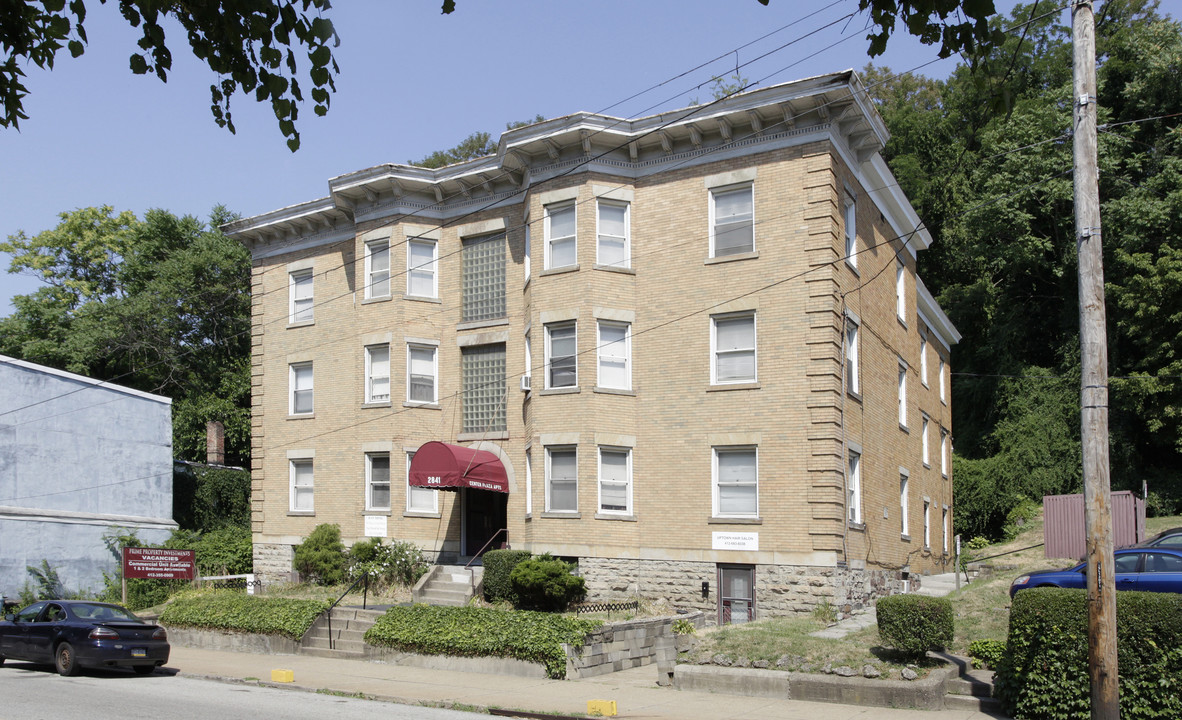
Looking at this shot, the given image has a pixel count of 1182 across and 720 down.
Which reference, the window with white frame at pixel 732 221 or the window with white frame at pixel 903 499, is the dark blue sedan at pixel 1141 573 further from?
the window with white frame at pixel 903 499

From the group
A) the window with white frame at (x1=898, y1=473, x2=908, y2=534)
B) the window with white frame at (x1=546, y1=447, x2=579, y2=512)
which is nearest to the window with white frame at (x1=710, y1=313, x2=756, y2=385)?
the window with white frame at (x1=546, y1=447, x2=579, y2=512)

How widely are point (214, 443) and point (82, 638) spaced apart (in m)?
23.7

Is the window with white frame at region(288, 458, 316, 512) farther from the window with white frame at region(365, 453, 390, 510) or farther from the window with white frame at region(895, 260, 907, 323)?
the window with white frame at region(895, 260, 907, 323)

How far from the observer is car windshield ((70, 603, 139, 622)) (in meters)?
19.1

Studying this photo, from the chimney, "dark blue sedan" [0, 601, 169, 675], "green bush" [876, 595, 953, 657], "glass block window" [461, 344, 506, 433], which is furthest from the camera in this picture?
the chimney

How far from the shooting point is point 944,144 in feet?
164

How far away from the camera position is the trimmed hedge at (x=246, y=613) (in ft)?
73.0

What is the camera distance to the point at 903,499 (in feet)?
94.5

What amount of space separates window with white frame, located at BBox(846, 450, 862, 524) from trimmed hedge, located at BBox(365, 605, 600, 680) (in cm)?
740

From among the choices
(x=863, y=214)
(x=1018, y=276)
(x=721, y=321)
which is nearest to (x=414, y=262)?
(x=721, y=321)

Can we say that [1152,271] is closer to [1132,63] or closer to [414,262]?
[1132,63]

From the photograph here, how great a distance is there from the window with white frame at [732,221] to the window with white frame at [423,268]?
867cm

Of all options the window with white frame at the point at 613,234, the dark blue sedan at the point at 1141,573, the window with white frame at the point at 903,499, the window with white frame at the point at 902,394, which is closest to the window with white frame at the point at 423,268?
the window with white frame at the point at 613,234

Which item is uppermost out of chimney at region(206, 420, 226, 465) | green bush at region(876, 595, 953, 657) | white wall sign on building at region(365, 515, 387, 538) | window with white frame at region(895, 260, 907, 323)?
window with white frame at region(895, 260, 907, 323)
